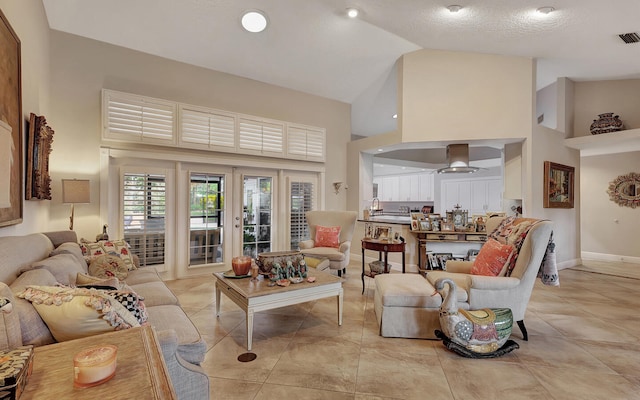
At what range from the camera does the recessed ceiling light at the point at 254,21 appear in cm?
422

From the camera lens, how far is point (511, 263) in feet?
9.08

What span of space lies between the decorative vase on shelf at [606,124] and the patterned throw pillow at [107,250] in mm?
7262

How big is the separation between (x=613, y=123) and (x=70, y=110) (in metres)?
8.11

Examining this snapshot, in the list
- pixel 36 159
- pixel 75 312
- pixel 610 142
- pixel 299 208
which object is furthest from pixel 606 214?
pixel 36 159

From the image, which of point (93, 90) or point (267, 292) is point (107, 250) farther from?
point (93, 90)

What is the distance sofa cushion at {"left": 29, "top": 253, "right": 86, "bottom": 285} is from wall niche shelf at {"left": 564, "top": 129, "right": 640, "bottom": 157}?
7.11m

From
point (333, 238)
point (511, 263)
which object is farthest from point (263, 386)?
point (333, 238)

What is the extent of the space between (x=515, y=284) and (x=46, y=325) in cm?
314

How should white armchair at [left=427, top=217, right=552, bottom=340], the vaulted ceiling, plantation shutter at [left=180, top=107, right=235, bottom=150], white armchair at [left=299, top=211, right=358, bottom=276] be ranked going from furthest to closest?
plantation shutter at [left=180, top=107, right=235, bottom=150]
white armchair at [left=299, top=211, right=358, bottom=276]
the vaulted ceiling
white armchair at [left=427, top=217, right=552, bottom=340]

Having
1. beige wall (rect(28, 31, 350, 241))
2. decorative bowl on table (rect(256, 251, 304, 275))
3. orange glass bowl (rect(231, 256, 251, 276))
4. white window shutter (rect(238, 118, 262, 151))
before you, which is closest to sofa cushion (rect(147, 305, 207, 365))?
orange glass bowl (rect(231, 256, 251, 276))

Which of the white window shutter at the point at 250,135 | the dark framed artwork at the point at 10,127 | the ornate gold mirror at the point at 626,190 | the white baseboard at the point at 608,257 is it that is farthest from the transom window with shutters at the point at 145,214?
the ornate gold mirror at the point at 626,190

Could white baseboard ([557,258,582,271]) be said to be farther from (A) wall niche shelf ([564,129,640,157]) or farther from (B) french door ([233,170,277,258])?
(B) french door ([233,170,277,258])

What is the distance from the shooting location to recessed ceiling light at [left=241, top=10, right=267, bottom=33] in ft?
13.9

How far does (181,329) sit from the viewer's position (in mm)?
1787
